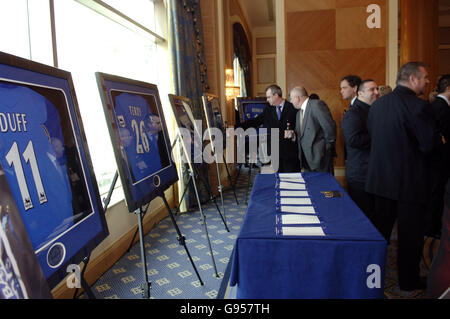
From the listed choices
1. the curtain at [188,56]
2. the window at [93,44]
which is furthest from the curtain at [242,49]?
the window at [93,44]

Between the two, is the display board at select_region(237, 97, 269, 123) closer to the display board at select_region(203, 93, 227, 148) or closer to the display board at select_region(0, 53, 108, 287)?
the display board at select_region(203, 93, 227, 148)

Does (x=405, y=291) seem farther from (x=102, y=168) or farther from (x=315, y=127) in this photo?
(x=102, y=168)

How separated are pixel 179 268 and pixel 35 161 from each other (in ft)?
7.10

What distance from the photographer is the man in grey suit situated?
3473 millimetres

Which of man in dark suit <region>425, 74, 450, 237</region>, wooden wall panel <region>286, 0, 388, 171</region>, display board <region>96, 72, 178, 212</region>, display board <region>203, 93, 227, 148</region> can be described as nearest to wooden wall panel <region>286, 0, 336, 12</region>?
wooden wall panel <region>286, 0, 388, 171</region>

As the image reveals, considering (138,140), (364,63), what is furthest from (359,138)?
(364,63)

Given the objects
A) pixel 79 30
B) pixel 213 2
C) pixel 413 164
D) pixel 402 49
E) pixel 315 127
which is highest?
pixel 213 2

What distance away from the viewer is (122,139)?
5.81ft

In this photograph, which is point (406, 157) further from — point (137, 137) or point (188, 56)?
point (188, 56)

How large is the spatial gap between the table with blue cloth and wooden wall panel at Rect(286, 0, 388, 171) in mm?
4772

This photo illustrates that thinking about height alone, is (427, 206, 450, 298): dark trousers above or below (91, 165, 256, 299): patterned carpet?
above

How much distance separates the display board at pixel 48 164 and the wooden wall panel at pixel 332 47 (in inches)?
204
